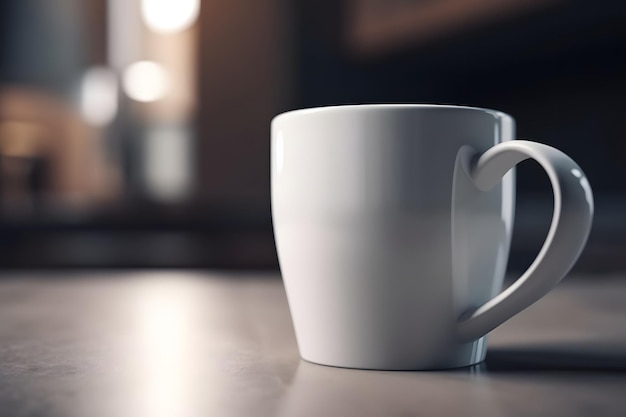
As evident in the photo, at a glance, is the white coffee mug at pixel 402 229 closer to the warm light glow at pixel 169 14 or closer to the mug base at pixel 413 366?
the mug base at pixel 413 366

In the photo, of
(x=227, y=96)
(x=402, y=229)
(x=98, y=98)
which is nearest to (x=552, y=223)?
(x=402, y=229)

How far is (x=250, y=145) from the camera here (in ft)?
8.73

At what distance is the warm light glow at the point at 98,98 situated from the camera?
2.94 m

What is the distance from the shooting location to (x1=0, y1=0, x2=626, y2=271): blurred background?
6.42 ft

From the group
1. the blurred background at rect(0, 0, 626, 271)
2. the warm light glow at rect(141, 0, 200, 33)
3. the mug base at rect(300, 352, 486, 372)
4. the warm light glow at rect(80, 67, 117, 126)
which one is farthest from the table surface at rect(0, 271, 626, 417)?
the warm light glow at rect(141, 0, 200, 33)

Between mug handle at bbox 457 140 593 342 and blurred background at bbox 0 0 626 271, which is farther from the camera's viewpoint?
blurred background at bbox 0 0 626 271

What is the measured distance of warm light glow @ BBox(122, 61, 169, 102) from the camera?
9.84 feet

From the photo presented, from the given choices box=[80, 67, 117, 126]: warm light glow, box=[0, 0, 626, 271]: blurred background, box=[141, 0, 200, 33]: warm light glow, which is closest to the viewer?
box=[0, 0, 626, 271]: blurred background

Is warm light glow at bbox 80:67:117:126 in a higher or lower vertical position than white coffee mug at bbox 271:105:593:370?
higher

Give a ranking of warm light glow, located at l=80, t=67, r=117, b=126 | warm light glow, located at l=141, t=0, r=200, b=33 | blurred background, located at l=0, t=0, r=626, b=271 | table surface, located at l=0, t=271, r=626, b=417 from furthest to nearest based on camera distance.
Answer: warm light glow, located at l=141, t=0, r=200, b=33 → warm light glow, located at l=80, t=67, r=117, b=126 → blurred background, located at l=0, t=0, r=626, b=271 → table surface, located at l=0, t=271, r=626, b=417

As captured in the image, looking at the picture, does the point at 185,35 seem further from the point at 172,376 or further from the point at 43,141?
the point at 172,376

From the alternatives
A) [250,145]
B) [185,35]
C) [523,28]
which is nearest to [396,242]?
[523,28]

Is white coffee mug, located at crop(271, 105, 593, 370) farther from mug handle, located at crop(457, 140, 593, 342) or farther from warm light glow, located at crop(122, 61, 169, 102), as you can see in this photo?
warm light glow, located at crop(122, 61, 169, 102)

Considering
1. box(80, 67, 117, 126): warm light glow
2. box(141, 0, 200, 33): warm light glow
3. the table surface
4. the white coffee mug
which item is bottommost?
the table surface
